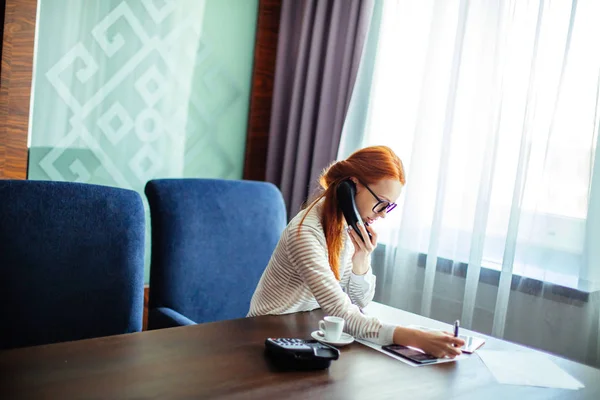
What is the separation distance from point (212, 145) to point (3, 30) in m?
1.18

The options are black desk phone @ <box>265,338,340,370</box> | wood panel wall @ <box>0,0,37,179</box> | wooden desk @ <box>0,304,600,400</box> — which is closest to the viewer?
wooden desk @ <box>0,304,600,400</box>

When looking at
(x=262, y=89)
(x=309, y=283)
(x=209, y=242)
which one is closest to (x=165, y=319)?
(x=209, y=242)

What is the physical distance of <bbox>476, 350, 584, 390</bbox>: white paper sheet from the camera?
1.43 meters

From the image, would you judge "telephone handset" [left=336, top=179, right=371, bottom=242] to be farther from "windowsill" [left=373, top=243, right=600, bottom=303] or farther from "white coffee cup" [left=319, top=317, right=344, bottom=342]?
"windowsill" [left=373, top=243, right=600, bottom=303]

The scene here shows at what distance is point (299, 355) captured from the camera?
1313 millimetres

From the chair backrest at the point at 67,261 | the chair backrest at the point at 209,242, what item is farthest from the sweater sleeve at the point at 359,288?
the chair backrest at the point at 67,261

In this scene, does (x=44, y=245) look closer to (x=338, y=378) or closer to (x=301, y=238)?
(x=301, y=238)

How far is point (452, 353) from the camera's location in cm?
150

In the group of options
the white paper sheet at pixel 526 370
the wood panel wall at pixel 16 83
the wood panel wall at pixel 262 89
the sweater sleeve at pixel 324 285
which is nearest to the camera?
the white paper sheet at pixel 526 370

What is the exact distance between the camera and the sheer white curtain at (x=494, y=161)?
2.46 meters

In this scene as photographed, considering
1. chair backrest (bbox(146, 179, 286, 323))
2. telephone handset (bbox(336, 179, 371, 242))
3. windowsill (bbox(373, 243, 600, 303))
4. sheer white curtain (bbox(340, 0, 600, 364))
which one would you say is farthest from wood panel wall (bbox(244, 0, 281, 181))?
telephone handset (bbox(336, 179, 371, 242))

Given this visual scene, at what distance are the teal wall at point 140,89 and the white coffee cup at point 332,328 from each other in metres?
1.85

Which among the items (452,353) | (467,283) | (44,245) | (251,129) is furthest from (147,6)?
(452,353)

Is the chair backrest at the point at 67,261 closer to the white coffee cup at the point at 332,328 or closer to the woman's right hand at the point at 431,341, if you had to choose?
the white coffee cup at the point at 332,328
